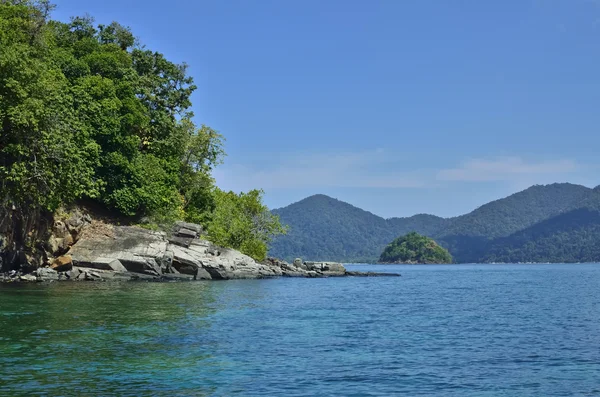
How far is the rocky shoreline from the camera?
2288 inches

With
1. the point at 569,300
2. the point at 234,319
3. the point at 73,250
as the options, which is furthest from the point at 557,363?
the point at 73,250

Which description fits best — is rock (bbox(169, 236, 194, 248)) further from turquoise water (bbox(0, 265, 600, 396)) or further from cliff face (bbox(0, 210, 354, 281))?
turquoise water (bbox(0, 265, 600, 396))

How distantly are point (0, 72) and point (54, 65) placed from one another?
17.9m

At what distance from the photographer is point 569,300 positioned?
180 ft

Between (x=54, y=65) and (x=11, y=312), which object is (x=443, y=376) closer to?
(x=11, y=312)

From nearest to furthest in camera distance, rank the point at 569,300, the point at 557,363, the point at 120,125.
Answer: the point at 557,363 → the point at 569,300 → the point at 120,125

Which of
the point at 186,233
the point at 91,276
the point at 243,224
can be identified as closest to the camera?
the point at 91,276

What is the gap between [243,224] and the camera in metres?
100

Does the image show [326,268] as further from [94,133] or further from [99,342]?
[99,342]

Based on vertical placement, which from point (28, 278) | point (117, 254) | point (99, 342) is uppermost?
point (117, 254)

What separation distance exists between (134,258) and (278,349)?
1610 inches

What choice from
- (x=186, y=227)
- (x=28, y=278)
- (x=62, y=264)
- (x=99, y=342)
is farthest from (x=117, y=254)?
(x=99, y=342)

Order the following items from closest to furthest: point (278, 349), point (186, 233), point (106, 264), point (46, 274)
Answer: point (278, 349)
point (46, 274)
point (106, 264)
point (186, 233)

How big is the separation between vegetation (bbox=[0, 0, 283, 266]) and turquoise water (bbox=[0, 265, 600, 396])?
10982 millimetres
